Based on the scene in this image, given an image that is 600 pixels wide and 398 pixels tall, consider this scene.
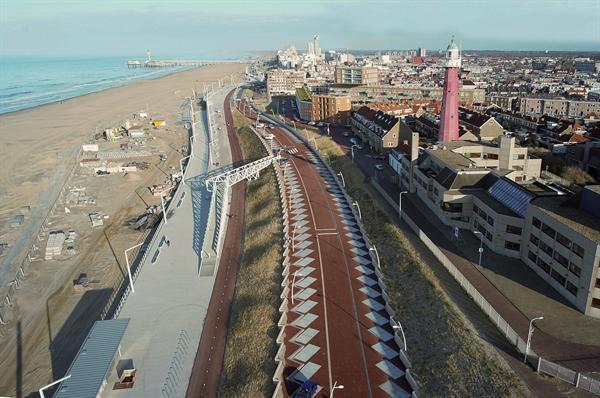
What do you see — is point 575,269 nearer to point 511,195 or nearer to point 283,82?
point 511,195

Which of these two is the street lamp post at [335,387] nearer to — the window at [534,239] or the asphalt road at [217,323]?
the asphalt road at [217,323]

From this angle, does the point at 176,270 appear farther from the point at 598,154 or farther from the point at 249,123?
the point at 249,123

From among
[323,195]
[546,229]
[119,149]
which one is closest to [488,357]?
[546,229]

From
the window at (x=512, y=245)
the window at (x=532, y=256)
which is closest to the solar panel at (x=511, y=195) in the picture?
the window at (x=512, y=245)

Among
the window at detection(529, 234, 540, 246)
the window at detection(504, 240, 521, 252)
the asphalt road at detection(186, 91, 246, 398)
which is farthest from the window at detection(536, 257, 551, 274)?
the asphalt road at detection(186, 91, 246, 398)

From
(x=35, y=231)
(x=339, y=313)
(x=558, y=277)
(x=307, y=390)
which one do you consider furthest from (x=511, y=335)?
(x=35, y=231)

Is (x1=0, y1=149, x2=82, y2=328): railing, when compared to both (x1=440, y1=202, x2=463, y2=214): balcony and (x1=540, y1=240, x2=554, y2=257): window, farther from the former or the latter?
(x1=540, y1=240, x2=554, y2=257): window
